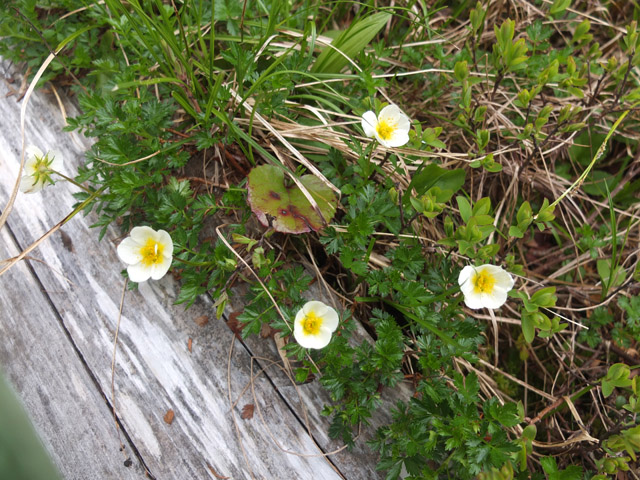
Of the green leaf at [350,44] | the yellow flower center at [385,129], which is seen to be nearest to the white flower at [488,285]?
the yellow flower center at [385,129]

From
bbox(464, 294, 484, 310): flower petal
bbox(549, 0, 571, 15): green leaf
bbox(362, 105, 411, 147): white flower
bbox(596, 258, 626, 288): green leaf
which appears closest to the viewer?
bbox(464, 294, 484, 310): flower petal

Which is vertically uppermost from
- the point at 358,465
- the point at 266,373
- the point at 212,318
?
the point at 212,318

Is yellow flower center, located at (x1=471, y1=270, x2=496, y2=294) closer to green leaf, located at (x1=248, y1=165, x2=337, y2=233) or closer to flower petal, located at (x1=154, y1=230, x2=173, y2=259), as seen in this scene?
green leaf, located at (x1=248, y1=165, x2=337, y2=233)

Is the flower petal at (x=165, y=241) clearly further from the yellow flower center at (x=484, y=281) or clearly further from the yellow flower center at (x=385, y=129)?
the yellow flower center at (x=484, y=281)

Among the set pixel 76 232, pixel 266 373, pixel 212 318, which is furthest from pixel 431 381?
pixel 76 232

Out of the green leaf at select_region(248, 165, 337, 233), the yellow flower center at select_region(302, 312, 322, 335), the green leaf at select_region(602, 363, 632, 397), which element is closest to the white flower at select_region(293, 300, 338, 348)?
the yellow flower center at select_region(302, 312, 322, 335)

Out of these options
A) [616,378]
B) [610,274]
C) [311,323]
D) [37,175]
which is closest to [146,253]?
[37,175]

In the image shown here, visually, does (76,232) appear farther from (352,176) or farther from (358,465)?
(358,465)

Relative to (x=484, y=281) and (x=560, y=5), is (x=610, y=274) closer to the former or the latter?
(x=484, y=281)
